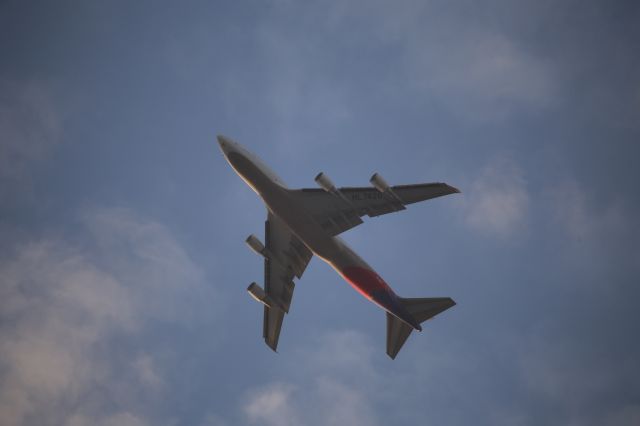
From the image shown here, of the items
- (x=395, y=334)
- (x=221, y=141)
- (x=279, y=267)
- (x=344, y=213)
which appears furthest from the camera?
(x=279, y=267)

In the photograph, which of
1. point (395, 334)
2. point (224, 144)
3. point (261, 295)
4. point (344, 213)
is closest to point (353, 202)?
point (344, 213)

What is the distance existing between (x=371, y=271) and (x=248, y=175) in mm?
13395

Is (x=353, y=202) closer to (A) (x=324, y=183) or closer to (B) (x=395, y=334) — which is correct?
(A) (x=324, y=183)

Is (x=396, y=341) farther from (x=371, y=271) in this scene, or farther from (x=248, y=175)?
(x=248, y=175)

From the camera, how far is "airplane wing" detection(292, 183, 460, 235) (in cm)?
4375

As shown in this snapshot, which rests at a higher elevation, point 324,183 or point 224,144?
point 224,144

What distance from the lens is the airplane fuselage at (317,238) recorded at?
4425 cm

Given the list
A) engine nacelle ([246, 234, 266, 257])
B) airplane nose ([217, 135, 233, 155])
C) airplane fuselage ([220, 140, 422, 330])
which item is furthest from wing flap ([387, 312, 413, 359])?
airplane nose ([217, 135, 233, 155])

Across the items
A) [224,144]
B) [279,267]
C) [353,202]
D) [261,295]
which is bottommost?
[261,295]

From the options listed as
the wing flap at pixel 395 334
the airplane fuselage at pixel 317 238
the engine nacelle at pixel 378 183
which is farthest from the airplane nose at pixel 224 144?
the wing flap at pixel 395 334

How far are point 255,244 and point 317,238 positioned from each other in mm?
8050

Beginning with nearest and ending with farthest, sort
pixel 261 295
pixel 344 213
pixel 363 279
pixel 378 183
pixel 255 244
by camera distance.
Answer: pixel 378 183
pixel 363 279
pixel 344 213
pixel 255 244
pixel 261 295

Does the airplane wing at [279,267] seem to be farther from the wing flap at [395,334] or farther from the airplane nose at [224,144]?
the wing flap at [395,334]

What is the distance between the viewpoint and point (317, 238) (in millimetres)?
44625
